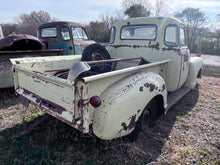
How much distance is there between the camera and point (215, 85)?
5.65 meters

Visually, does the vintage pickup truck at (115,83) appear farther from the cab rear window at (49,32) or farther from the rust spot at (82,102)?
the cab rear window at (49,32)

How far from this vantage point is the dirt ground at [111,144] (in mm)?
2152

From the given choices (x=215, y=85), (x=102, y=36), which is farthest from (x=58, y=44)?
(x=102, y=36)

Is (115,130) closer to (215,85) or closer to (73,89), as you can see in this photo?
(73,89)

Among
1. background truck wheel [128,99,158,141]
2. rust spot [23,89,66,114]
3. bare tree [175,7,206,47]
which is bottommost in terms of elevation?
background truck wheel [128,99,158,141]

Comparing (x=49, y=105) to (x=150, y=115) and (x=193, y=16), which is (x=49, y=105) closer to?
(x=150, y=115)

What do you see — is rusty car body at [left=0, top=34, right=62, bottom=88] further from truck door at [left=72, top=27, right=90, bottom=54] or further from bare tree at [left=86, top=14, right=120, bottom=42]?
bare tree at [left=86, top=14, right=120, bottom=42]

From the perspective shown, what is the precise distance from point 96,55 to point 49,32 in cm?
387

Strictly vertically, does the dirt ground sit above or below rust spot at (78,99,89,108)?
below

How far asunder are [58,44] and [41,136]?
4.23 metres

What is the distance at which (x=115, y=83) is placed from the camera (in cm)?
196

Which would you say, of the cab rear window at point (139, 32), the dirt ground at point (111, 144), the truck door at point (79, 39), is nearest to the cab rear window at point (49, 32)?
the truck door at point (79, 39)

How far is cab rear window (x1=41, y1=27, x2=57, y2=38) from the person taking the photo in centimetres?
612

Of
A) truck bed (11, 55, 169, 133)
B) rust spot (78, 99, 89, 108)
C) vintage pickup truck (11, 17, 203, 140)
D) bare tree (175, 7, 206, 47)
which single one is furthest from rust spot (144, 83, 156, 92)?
bare tree (175, 7, 206, 47)
